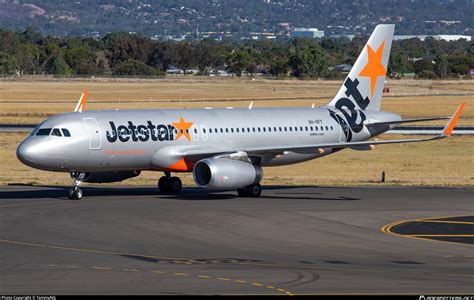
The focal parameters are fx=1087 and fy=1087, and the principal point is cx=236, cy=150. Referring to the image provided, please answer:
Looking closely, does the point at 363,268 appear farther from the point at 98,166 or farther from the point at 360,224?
the point at 98,166

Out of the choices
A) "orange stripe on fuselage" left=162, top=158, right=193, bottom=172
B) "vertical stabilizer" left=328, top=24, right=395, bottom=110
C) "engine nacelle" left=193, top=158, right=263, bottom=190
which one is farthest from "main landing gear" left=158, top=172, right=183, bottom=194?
A: "vertical stabilizer" left=328, top=24, right=395, bottom=110

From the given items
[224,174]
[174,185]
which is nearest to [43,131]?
[174,185]

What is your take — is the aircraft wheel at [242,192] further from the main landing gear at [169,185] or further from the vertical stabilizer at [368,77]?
the vertical stabilizer at [368,77]

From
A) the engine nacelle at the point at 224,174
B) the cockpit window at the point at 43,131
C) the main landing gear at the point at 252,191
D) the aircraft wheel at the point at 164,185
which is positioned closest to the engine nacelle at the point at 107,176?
the aircraft wheel at the point at 164,185

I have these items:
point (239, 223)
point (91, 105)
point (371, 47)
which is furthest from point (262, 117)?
point (91, 105)

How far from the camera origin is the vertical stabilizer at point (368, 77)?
2336 inches

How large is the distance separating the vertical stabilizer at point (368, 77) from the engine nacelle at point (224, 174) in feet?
34.8

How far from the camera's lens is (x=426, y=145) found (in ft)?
278

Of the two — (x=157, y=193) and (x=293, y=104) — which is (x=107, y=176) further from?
(x=293, y=104)

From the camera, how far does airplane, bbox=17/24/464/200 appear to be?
48500 mm

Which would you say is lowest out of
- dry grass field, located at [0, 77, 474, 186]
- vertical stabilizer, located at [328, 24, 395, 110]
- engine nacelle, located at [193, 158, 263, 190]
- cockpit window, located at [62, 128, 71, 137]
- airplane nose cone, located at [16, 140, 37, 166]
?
dry grass field, located at [0, 77, 474, 186]

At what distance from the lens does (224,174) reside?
4894 centimetres

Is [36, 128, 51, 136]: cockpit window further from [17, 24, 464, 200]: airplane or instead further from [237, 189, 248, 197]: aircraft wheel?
[237, 189, 248, 197]: aircraft wheel

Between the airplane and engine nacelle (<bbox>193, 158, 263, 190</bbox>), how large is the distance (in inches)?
1.8
